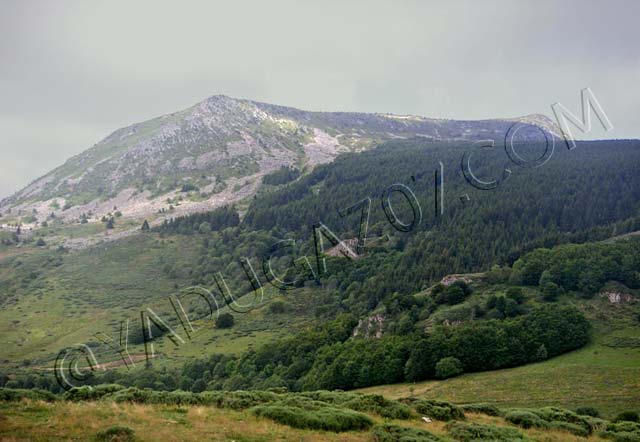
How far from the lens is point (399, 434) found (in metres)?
25.2

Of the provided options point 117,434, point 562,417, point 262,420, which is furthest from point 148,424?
point 562,417

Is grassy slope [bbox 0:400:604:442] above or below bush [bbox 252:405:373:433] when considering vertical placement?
above

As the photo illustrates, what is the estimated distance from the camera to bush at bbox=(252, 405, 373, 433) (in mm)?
25906

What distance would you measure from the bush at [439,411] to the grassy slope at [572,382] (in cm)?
2340

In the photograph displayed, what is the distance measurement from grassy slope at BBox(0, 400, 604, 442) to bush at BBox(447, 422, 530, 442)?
31.4 inches

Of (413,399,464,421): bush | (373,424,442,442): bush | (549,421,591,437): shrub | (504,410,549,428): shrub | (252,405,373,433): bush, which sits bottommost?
(549,421,591,437): shrub

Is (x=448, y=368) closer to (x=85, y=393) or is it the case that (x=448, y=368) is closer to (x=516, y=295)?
(x=516, y=295)

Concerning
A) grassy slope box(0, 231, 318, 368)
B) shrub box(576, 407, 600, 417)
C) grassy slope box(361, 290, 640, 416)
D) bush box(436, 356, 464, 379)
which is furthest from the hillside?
grassy slope box(0, 231, 318, 368)

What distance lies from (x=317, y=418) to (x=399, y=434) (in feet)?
13.2

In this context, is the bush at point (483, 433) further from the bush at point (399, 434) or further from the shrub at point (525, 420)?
the shrub at point (525, 420)

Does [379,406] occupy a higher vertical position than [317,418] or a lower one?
lower

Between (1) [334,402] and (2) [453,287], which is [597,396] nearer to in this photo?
(1) [334,402]

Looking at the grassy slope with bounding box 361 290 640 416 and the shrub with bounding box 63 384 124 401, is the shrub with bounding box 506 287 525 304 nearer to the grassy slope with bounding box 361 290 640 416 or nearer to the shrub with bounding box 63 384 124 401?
the grassy slope with bounding box 361 290 640 416

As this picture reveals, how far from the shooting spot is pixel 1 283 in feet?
613
